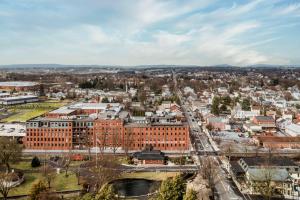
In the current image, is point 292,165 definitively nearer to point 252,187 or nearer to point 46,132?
point 252,187

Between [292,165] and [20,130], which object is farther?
[20,130]

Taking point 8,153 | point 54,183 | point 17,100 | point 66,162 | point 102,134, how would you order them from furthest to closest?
point 17,100 < point 102,134 < point 66,162 < point 8,153 < point 54,183

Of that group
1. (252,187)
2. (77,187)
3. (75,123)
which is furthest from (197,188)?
(75,123)

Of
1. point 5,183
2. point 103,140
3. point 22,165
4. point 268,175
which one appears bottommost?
point 22,165

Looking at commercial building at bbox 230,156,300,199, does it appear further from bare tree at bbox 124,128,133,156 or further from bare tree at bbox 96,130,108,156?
bare tree at bbox 96,130,108,156

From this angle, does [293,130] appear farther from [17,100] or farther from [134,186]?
[17,100]

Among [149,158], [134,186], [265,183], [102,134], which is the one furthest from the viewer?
[102,134]

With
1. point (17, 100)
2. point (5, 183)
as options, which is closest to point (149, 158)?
point (5, 183)
